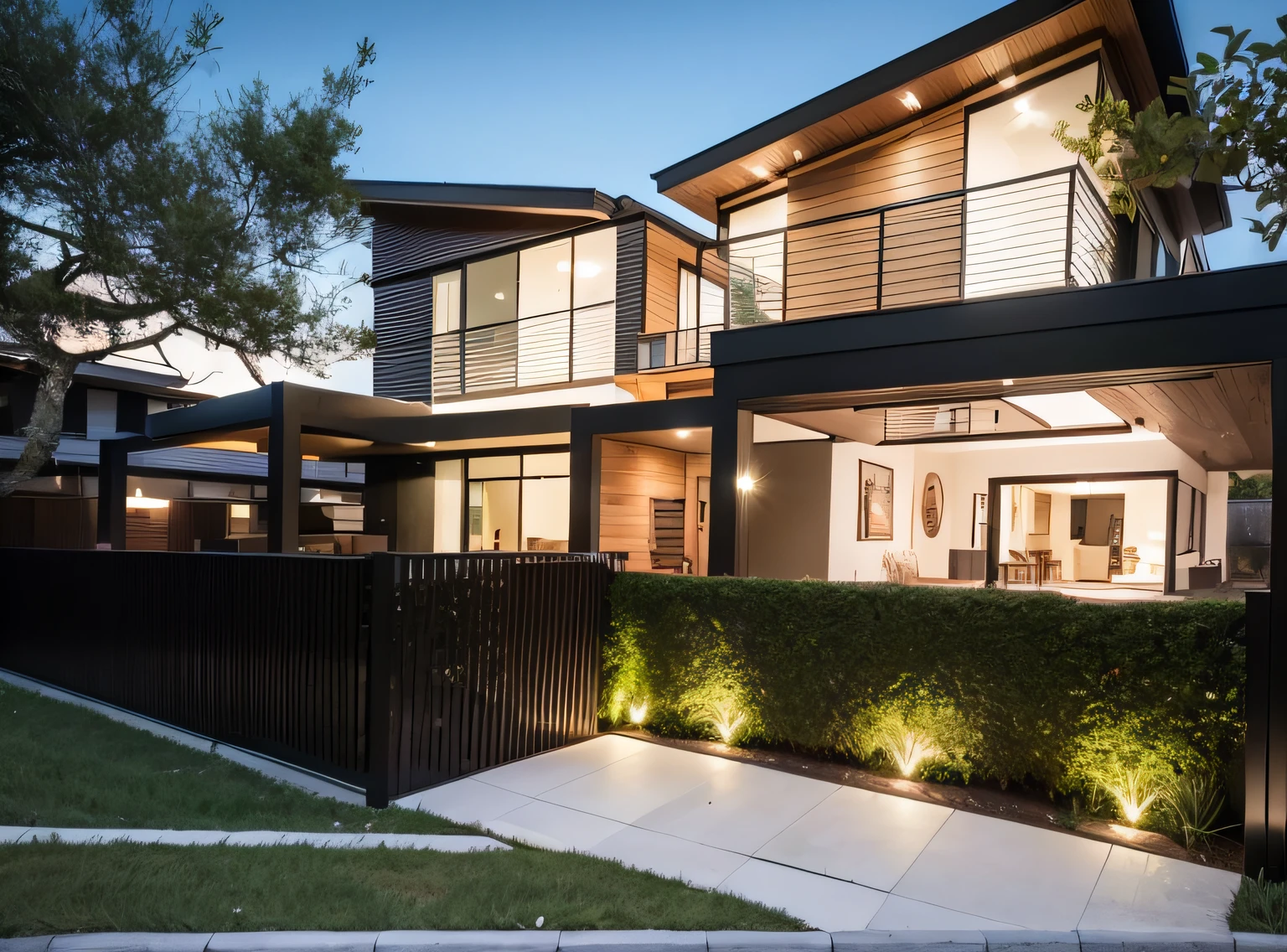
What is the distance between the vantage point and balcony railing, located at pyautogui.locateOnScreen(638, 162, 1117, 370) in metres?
8.71

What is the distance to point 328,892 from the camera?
12.4 ft

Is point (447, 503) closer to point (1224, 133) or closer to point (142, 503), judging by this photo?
point (142, 503)

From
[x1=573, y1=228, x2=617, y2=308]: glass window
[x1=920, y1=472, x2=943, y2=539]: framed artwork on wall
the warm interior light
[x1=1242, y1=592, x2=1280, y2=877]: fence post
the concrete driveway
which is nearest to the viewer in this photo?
the concrete driveway

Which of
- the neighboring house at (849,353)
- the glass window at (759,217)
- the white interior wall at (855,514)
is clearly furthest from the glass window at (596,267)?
the white interior wall at (855,514)

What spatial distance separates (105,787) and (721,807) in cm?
414

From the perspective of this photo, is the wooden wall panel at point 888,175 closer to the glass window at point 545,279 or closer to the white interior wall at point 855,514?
the white interior wall at point 855,514

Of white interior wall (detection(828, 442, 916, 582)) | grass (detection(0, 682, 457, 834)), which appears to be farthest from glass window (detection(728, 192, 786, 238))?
grass (detection(0, 682, 457, 834))

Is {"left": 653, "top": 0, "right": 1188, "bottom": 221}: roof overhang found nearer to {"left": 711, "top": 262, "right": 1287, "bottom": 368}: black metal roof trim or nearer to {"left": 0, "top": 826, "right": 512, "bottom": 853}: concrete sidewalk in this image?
{"left": 711, "top": 262, "right": 1287, "bottom": 368}: black metal roof trim

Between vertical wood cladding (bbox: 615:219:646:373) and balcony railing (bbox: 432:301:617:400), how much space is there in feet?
0.66

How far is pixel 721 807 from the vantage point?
521cm

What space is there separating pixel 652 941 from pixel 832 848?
149cm

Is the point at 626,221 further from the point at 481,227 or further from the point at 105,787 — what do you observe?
the point at 105,787

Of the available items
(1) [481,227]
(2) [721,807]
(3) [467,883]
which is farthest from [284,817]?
(1) [481,227]

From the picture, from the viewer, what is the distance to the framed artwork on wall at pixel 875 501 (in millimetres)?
13188
